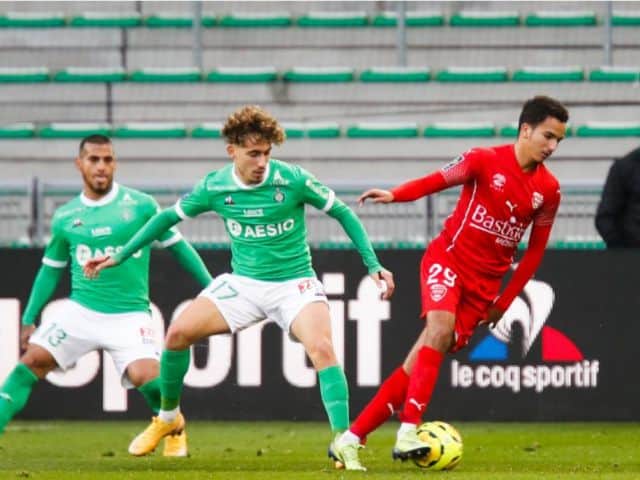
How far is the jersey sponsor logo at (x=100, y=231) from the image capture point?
32.0ft

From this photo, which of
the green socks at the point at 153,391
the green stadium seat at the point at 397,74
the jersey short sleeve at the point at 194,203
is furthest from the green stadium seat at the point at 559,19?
the jersey short sleeve at the point at 194,203

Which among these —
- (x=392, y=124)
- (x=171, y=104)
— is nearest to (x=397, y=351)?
(x=392, y=124)

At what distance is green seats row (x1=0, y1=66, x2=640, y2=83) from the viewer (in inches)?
637

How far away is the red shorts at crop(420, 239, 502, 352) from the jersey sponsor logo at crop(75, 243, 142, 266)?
2219 mm

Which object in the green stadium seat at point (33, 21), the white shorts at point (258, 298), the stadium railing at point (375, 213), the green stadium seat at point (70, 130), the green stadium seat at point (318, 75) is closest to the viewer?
the white shorts at point (258, 298)

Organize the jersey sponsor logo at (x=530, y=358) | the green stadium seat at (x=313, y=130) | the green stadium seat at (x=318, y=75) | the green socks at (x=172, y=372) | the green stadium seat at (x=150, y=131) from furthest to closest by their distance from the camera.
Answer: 1. the green stadium seat at (x=318, y=75)
2. the green stadium seat at (x=150, y=131)
3. the green stadium seat at (x=313, y=130)
4. the jersey sponsor logo at (x=530, y=358)
5. the green socks at (x=172, y=372)

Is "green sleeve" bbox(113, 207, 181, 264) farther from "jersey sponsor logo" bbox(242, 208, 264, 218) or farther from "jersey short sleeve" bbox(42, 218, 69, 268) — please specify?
"jersey short sleeve" bbox(42, 218, 69, 268)

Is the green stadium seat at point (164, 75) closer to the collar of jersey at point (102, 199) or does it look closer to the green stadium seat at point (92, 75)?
the green stadium seat at point (92, 75)

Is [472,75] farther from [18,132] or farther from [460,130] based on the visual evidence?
[18,132]

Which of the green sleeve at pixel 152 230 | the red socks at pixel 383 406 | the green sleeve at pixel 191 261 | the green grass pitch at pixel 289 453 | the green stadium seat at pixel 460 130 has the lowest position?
the green grass pitch at pixel 289 453

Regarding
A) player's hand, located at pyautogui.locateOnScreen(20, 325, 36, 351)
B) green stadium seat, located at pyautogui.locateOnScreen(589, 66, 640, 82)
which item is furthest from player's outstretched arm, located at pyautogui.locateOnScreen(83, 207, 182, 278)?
green stadium seat, located at pyautogui.locateOnScreen(589, 66, 640, 82)

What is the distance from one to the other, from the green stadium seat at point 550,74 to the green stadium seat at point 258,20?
276cm

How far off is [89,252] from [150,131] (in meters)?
6.37

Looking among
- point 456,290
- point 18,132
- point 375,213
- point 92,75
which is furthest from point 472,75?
point 456,290
